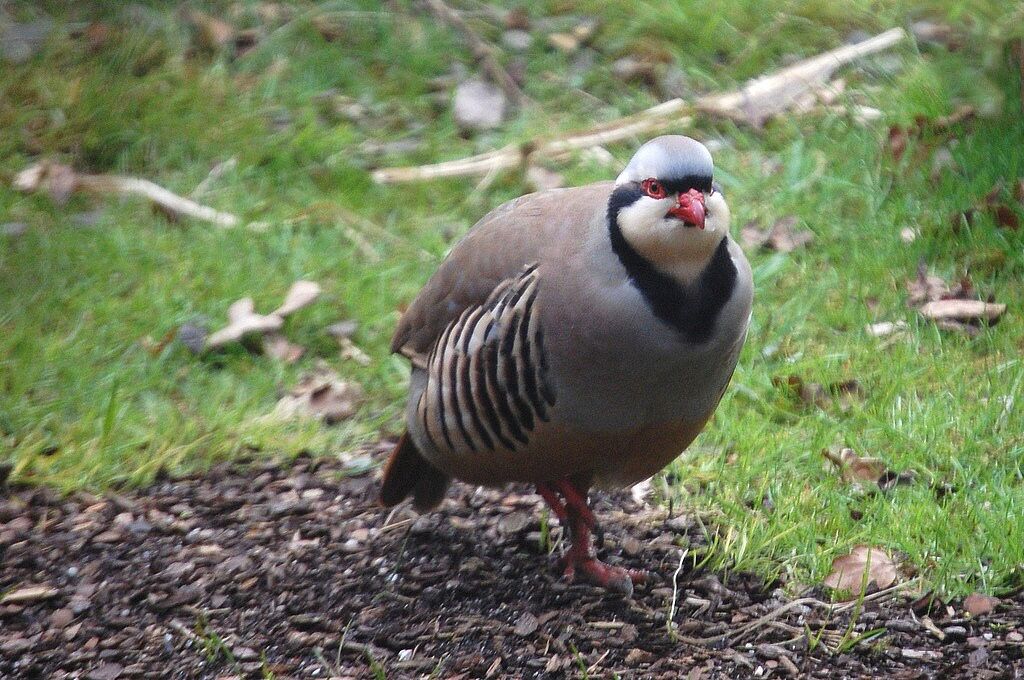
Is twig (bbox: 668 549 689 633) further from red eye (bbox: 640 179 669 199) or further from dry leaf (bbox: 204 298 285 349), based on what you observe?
dry leaf (bbox: 204 298 285 349)

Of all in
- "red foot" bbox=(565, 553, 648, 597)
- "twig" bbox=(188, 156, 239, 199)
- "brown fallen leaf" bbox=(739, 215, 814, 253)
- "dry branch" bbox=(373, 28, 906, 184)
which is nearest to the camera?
"red foot" bbox=(565, 553, 648, 597)

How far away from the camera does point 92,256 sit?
196 inches

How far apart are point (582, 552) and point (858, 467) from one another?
0.90 meters

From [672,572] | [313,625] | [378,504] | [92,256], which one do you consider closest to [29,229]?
[92,256]

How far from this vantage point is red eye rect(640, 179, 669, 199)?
9.31ft

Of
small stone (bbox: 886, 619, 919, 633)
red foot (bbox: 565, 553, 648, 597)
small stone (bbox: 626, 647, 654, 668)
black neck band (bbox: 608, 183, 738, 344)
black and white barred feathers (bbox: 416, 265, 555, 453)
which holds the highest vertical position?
black neck band (bbox: 608, 183, 738, 344)

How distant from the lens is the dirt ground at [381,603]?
9.98 ft

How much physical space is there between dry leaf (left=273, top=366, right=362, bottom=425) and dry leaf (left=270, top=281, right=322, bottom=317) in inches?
→ 12.1

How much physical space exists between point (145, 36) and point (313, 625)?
384 centimetres

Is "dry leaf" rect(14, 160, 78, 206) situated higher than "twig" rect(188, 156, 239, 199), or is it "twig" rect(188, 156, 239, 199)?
"dry leaf" rect(14, 160, 78, 206)

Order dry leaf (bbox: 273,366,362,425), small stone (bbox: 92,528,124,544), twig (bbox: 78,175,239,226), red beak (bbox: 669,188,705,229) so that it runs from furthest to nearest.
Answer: twig (bbox: 78,175,239,226) < dry leaf (bbox: 273,366,362,425) < small stone (bbox: 92,528,124,544) < red beak (bbox: 669,188,705,229)

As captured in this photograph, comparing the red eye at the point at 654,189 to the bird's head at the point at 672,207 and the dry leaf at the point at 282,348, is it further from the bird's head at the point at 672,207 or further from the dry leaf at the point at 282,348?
the dry leaf at the point at 282,348

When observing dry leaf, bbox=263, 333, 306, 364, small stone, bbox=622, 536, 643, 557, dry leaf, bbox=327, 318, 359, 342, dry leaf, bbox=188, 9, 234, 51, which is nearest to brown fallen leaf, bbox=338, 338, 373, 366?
dry leaf, bbox=327, 318, 359, 342

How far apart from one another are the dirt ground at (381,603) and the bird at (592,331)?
0.20 metres
